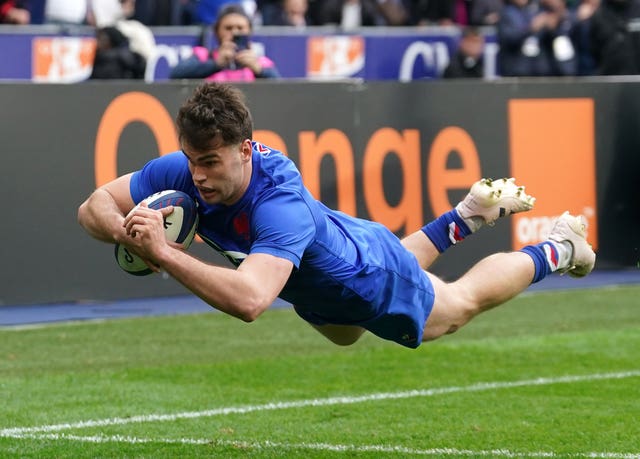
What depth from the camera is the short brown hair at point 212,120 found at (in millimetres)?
6453

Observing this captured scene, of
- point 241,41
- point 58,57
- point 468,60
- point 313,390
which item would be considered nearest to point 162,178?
point 313,390

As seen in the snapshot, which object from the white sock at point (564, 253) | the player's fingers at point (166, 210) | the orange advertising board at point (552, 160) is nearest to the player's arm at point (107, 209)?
the player's fingers at point (166, 210)

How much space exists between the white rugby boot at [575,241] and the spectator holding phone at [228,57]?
5.21 metres

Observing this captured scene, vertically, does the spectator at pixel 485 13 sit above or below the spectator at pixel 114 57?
above

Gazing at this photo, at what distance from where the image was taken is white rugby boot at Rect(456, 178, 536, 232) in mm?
8836

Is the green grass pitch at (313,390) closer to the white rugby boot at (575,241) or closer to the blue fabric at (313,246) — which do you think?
the blue fabric at (313,246)

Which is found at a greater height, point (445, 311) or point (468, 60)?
point (468, 60)

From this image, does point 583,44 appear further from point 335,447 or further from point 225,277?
point 225,277

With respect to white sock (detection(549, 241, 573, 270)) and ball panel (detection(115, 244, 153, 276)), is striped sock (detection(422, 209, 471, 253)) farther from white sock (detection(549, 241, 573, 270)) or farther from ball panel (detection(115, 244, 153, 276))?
ball panel (detection(115, 244, 153, 276))

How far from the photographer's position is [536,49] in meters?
20.6

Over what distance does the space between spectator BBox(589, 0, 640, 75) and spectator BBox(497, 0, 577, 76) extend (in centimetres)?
45

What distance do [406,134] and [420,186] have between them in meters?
0.52

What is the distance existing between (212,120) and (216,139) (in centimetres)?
8

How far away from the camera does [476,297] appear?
8.12m
